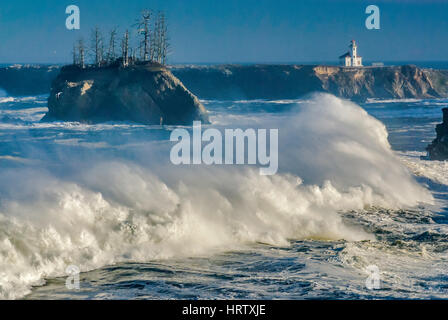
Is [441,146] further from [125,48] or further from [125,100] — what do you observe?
[125,48]

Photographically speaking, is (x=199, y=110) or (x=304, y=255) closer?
(x=304, y=255)

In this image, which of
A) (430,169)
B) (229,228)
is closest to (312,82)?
(430,169)

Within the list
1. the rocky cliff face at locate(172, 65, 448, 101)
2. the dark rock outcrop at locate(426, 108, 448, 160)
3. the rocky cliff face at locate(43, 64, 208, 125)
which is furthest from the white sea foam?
the rocky cliff face at locate(172, 65, 448, 101)

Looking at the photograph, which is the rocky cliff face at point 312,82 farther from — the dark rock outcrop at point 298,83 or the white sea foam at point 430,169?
the white sea foam at point 430,169

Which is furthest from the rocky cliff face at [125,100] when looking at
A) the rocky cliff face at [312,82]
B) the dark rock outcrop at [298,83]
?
the rocky cliff face at [312,82]
